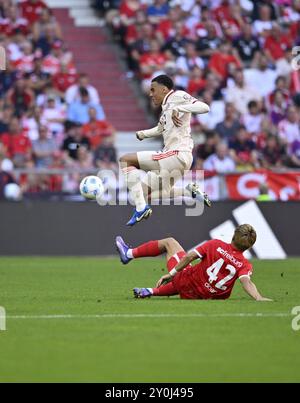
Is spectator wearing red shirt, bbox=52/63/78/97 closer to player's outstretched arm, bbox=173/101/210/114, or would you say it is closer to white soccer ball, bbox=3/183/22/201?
white soccer ball, bbox=3/183/22/201

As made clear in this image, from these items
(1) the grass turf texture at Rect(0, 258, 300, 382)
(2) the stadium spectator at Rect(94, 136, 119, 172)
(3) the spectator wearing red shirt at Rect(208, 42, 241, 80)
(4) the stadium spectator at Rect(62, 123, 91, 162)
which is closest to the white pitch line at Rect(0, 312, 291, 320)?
(1) the grass turf texture at Rect(0, 258, 300, 382)

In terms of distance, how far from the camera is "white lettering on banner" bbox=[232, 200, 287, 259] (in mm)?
23094

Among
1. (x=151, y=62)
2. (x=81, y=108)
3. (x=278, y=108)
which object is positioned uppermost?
(x=151, y=62)

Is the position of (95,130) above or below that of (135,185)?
above

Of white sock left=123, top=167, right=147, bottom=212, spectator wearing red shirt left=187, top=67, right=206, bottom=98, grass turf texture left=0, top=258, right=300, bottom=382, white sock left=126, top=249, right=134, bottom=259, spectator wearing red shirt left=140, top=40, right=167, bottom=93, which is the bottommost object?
grass turf texture left=0, top=258, right=300, bottom=382

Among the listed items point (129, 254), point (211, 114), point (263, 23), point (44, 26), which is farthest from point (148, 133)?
point (263, 23)

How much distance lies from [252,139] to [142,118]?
3275 millimetres

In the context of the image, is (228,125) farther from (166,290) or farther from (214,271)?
(214,271)

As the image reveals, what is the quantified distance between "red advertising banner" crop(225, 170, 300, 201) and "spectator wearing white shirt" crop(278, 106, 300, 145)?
3.22 meters

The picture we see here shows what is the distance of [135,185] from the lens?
16500 millimetres

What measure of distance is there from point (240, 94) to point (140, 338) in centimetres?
1748

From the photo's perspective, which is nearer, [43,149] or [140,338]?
[140,338]

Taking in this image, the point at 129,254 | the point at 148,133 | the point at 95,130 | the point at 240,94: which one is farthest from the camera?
the point at 240,94

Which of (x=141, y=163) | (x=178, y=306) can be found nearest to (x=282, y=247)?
(x=141, y=163)
